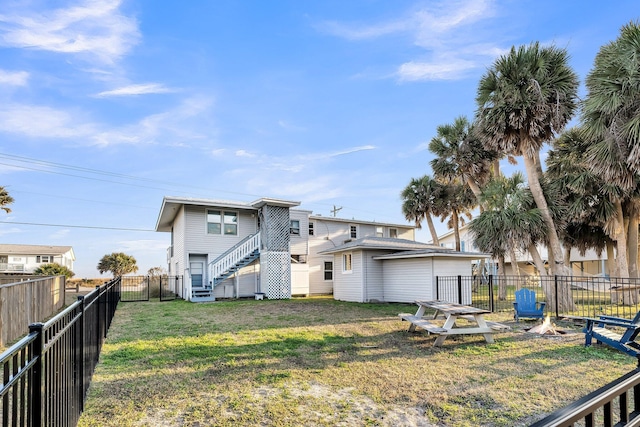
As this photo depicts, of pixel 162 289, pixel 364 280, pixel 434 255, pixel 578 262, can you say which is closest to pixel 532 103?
pixel 434 255

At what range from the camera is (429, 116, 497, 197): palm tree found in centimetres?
2223

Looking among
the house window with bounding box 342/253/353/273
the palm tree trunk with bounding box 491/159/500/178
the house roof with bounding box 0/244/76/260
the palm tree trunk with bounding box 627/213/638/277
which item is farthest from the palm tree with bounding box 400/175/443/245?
the house roof with bounding box 0/244/76/260

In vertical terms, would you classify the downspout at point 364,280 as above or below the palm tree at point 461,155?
below

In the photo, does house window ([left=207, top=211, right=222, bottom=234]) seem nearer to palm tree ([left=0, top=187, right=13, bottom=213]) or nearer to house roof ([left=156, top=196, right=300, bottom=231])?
house roof ([left=156, top=196, right=300, bottom=231])

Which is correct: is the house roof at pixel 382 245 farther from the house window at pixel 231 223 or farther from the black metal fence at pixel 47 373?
the black metal fence at pixel 47 373

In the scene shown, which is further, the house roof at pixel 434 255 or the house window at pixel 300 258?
the house window at pixel 300 258

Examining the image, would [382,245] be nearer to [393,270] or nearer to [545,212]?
[393,270]

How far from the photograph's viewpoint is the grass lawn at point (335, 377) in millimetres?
4664

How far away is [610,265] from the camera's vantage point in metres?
23.2

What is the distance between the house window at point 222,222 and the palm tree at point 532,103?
14.7 m

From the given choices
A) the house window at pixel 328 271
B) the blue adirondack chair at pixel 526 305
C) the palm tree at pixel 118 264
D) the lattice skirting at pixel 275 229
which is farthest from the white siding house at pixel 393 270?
the palm tree at pixel 118 264

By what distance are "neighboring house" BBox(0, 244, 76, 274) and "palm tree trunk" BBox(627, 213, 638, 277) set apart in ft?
175

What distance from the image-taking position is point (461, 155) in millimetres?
22422

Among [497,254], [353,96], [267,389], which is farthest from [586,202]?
[267,389]
